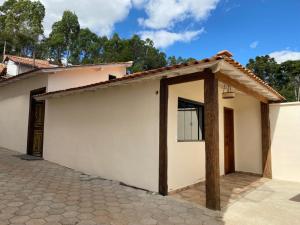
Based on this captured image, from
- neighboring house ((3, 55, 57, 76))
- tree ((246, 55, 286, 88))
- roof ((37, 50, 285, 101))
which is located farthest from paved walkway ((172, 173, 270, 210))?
tree ((246, 55, 286, 88))

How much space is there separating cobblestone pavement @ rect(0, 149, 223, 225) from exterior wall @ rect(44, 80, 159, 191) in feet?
1.78

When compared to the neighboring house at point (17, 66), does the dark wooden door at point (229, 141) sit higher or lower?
lower

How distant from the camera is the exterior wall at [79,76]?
9.91 metres

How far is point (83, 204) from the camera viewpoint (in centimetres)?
479

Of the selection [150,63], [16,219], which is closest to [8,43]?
[150,63]

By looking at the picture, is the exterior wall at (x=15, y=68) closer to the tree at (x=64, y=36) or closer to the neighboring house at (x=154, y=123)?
the neighboring house at (x=154, y=123)

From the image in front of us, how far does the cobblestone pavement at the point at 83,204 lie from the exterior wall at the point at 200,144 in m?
1.04

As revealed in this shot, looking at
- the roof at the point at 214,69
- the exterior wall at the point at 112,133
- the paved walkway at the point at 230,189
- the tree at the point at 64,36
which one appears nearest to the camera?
the roof at the point at 214,69

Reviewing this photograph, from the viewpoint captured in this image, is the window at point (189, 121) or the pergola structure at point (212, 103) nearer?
the pergola structure at point (212, 103)

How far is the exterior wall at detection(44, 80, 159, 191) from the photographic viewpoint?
19.9ft

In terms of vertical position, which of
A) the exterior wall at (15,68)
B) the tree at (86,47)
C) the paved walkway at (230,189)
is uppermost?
the tree at (86,47)

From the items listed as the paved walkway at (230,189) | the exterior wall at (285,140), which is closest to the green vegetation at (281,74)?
the exterior wall at (285,140)

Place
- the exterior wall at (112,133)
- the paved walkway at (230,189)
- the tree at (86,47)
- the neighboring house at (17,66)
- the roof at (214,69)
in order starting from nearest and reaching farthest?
the roof at (214,69)
the paved walkway at (230,189)
the exterior wall at (112,133)
the neighboring house at (17,66)
the tree at (86,47)

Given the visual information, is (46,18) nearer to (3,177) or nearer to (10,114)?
(10,114)
